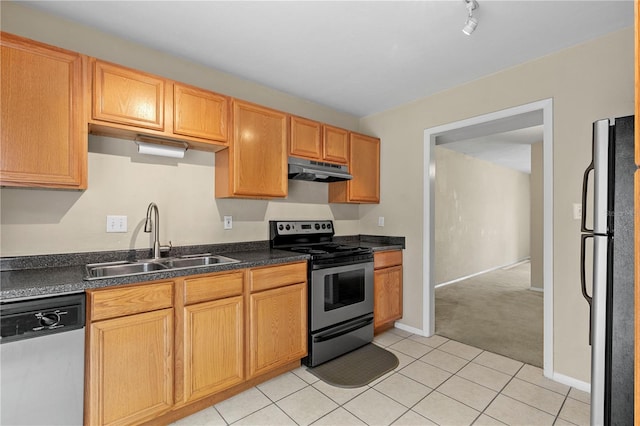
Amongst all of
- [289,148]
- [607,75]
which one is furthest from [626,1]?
[289,148]

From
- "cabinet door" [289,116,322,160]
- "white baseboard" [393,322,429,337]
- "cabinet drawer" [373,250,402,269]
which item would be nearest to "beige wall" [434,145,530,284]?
"cabinet drawer" [373,250,402,269]

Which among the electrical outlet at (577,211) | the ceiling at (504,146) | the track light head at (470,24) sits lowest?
the electrical outlet at (577,211)

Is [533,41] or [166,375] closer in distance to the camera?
[166,375]

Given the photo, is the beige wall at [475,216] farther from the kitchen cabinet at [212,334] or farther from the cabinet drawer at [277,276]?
the kitchen cabinet at [212,334]

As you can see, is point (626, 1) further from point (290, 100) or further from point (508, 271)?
point (508, 271)

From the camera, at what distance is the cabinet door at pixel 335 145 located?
10.5ft

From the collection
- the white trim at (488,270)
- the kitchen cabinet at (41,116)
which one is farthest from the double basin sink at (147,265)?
the white trim at (488,270)

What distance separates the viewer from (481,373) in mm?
2490

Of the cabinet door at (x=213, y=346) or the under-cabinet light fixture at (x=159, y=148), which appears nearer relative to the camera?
the cabinet door at (x=213, y=346)

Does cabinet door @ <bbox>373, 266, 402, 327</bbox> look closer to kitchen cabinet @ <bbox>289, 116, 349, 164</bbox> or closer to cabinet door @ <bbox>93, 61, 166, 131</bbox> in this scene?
kitchen cabinet @ <bbox>289, 116, 349, 164</bbox>

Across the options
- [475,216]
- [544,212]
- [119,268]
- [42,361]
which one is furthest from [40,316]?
[475,216]

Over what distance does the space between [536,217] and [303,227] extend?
14.5ft

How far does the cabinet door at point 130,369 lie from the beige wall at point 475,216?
3.85 metres

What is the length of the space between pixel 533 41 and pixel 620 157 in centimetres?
142
